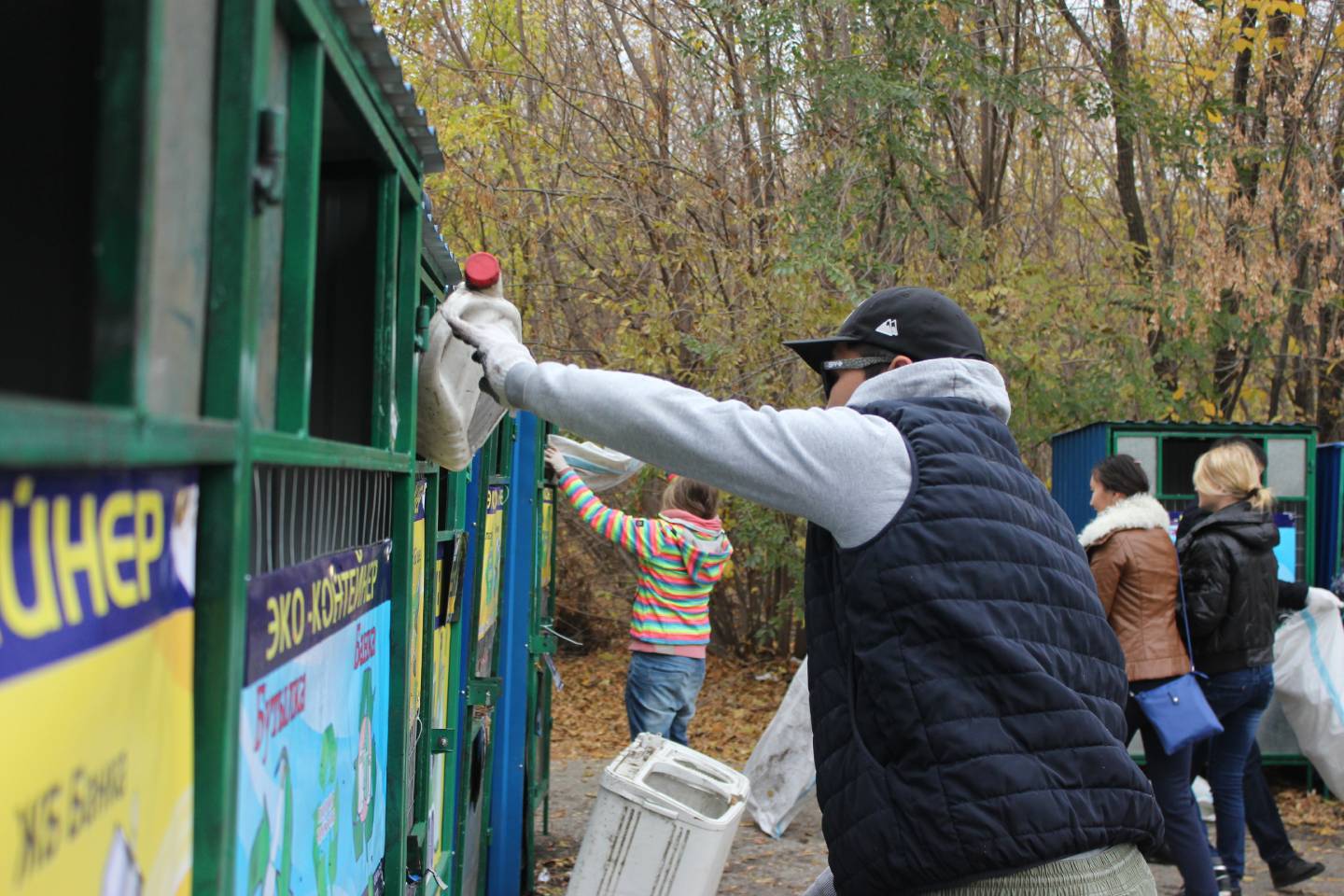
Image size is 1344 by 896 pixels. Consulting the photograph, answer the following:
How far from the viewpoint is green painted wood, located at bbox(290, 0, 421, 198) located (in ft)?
5.08

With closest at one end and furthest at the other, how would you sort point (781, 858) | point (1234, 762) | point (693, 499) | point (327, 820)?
point (327, 820)
point (1234, 762)
point (693, 499)
point (781, 858)

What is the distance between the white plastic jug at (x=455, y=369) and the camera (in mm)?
2432

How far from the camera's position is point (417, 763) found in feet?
9.24

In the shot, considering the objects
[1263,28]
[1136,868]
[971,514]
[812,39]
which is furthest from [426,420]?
[1263,28]

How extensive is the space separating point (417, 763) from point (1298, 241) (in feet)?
30.0

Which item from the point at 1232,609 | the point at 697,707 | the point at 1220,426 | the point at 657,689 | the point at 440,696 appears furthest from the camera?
the point at 697,707

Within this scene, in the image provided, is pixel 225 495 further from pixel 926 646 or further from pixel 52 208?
pixel 926 646

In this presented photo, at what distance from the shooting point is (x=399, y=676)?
90.0 inches

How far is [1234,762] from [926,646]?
427cm

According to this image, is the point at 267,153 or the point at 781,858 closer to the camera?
the point at 267,153

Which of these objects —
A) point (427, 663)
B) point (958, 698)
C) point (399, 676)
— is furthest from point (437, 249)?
point (958, 698)

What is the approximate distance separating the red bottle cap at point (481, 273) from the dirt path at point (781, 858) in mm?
4140

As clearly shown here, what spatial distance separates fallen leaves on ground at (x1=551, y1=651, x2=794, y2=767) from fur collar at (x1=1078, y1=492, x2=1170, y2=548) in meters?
4.43

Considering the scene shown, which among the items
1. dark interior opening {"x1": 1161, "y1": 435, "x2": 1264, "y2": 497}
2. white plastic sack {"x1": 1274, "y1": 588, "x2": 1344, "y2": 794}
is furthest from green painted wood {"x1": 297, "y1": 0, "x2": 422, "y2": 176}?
dark interior opening {"x1": 1161, "y1": 435, "x2": 1264, "y2": 497}
